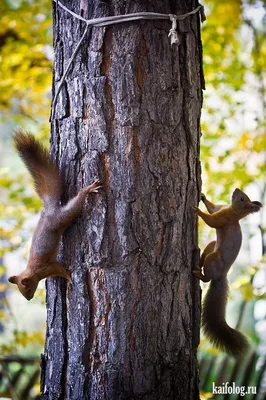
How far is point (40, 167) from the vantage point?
4.76 feet

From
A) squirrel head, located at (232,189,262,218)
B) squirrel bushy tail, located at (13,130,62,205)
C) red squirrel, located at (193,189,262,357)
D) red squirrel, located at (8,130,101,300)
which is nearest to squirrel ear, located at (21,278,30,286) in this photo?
red squirrel, located at (8,130,101,300)

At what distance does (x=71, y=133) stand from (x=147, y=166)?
25cm

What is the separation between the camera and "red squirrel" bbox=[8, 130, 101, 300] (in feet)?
4.59

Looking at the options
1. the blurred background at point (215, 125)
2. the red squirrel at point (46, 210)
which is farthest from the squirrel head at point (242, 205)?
the blurred background at point (215, 125)

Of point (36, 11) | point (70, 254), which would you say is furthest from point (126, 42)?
point (36, 11)

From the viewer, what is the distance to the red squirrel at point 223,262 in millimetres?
1593

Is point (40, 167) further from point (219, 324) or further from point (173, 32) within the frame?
point (219, 324)

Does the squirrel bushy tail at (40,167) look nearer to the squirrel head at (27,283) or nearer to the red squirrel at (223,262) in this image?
the squirrel head at (27,283)

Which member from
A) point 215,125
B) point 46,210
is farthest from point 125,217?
point 215,125

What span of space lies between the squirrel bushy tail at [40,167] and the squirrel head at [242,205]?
0.62 meters

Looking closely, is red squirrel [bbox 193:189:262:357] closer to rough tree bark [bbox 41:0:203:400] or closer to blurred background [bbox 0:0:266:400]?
rough tree bark [bbox 41:0:203:400]

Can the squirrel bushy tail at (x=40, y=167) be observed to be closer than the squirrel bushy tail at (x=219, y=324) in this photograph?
Yes

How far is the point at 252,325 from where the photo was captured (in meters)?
4.41

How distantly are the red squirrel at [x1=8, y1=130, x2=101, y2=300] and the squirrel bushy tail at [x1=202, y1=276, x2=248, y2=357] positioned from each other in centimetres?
53
